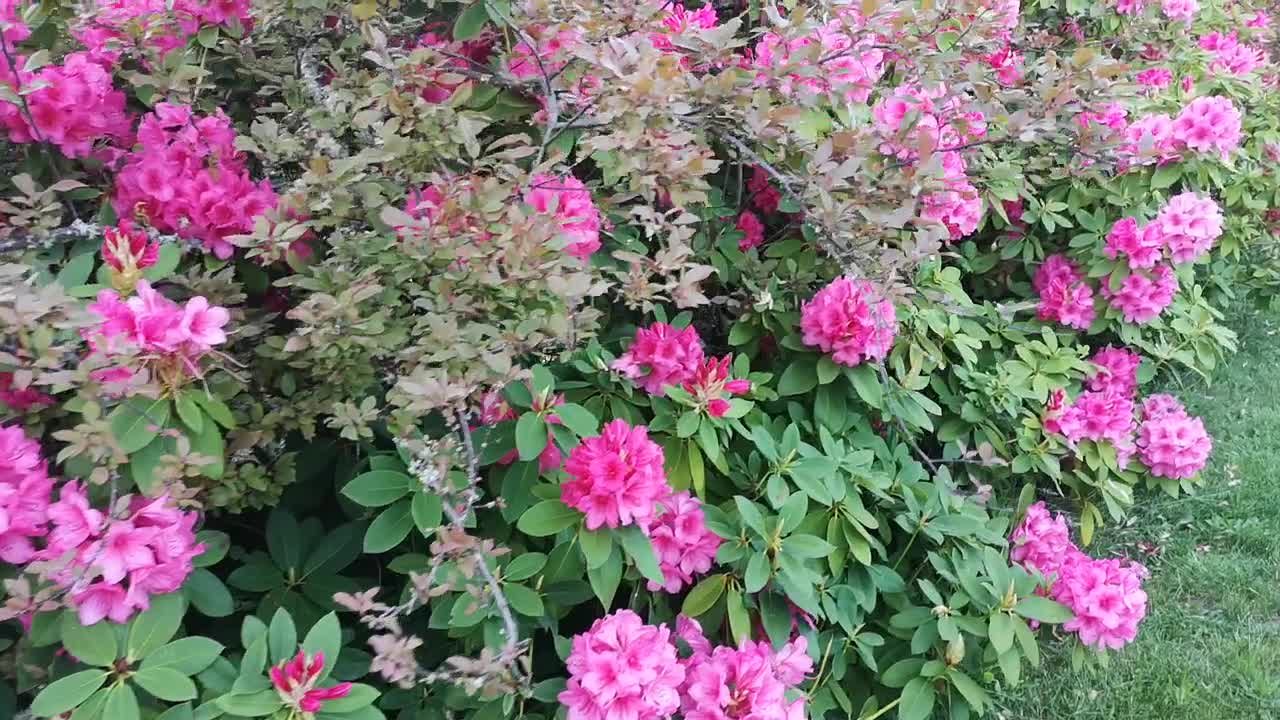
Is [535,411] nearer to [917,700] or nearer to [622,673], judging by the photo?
[622,673]

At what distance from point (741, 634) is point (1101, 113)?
1.43 m

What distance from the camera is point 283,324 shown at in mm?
1743

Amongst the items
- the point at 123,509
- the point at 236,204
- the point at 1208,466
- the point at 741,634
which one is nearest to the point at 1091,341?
the point at 1208,466

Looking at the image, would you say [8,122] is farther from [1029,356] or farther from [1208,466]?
[1208,466]

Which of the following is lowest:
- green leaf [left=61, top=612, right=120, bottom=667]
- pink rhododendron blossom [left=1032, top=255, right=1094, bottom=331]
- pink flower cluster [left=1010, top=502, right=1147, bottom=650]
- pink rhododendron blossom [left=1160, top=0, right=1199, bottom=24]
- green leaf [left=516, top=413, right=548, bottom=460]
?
pink flower cluster [left=1010, top=502, right=1147, bottom=650]

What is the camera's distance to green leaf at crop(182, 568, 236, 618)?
136 cm

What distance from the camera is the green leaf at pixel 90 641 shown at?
114cm

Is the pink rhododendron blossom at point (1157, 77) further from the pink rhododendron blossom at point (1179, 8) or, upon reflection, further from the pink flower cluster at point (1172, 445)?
the pink flower cluster at point (1172, 445)

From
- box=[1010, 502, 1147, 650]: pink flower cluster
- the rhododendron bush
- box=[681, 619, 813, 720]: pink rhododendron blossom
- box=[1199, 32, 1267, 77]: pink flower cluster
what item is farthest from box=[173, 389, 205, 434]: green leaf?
box=[1199, 32, 1267, 77]: pink flower cluster

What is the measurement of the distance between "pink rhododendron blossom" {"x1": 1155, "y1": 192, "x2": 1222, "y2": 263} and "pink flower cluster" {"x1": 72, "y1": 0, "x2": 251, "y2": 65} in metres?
2.47

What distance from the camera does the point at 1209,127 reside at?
8.51 ft

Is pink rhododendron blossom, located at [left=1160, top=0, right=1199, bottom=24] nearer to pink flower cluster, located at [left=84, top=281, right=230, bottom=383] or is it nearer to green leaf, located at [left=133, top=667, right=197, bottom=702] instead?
pink flower cluster, located at [left=84, top=281, right=230, bottom=383]

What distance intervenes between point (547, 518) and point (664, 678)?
12.3 inches

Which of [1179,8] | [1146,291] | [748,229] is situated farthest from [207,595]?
[1179,8]
